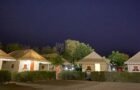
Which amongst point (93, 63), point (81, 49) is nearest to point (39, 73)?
point (93, 63)

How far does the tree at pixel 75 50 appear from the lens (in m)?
68.7

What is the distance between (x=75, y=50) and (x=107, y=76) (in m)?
34.8

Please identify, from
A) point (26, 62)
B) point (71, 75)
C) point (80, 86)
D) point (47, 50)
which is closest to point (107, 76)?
point (71, 75)

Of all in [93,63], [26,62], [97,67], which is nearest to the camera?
[26,62]

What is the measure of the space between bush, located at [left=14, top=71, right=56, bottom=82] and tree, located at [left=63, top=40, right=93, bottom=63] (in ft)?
105

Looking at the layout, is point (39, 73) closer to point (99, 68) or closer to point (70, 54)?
point (99, 68)

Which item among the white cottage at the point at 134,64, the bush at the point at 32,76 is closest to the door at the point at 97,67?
the white cottage at the point at 134,64

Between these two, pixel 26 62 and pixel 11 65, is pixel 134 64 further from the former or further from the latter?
pixel 11 65

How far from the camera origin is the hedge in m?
33.5

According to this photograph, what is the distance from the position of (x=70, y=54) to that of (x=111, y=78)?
117 feet

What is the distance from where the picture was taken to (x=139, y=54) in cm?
4375

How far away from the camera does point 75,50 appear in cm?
7012

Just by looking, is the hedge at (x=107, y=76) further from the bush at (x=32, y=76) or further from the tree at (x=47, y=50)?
the tree at (x=47, y=50)

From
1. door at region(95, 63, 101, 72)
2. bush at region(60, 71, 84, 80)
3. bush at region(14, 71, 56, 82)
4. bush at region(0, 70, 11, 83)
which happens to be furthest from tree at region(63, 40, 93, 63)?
bush at region(0, 70, 11, 83)
